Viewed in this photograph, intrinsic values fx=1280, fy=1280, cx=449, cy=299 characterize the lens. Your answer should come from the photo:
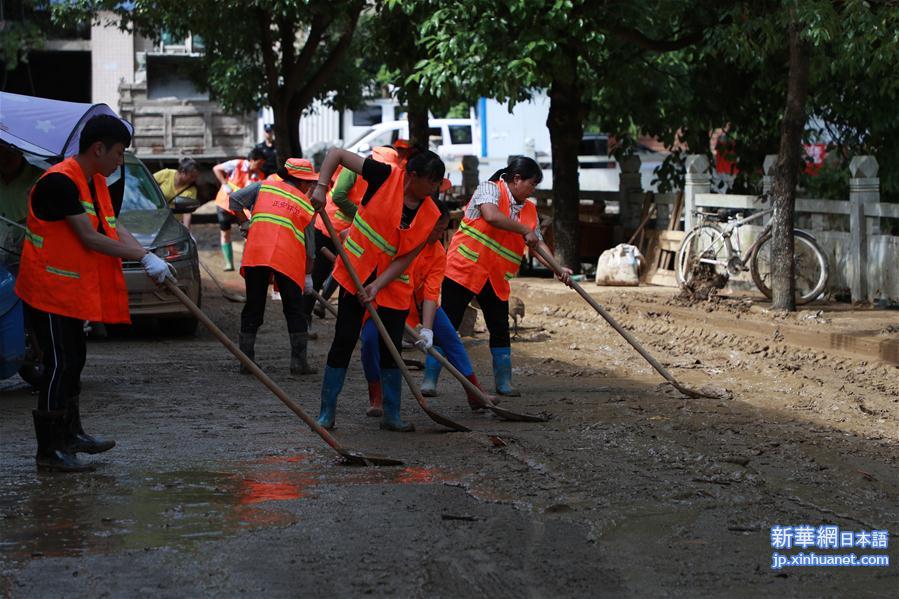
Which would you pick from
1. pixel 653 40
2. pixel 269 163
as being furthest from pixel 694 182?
pixel 269 163

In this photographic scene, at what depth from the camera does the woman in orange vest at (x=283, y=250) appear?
963 centimetres

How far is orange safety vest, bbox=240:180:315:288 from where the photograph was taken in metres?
9.62

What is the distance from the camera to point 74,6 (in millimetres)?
22672

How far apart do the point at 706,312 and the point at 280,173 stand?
4.99m

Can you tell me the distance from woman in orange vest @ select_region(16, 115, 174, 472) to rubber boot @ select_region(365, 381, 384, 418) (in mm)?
2049

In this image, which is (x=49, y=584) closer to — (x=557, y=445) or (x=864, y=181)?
(x=557, y=445)

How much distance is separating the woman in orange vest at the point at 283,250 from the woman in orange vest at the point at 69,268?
3.16 m

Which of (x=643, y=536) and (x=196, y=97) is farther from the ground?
(x=196, y=97)

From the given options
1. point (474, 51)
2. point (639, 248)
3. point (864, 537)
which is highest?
point (474, 51)

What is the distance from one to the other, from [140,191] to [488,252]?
201 inches

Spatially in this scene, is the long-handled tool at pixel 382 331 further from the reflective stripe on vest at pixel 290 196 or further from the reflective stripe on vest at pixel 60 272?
the reflective stripe on vest at pixel 290 196

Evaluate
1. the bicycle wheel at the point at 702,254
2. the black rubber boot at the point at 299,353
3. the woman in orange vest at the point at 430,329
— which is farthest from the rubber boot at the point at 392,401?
the bicycle wheel at the point at 702,254

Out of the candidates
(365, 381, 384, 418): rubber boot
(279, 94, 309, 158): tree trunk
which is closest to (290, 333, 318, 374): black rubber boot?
(365, 381, 384, 418): rubber boot

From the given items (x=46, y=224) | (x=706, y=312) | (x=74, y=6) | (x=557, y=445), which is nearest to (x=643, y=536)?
Result: (x=557, y=445)
